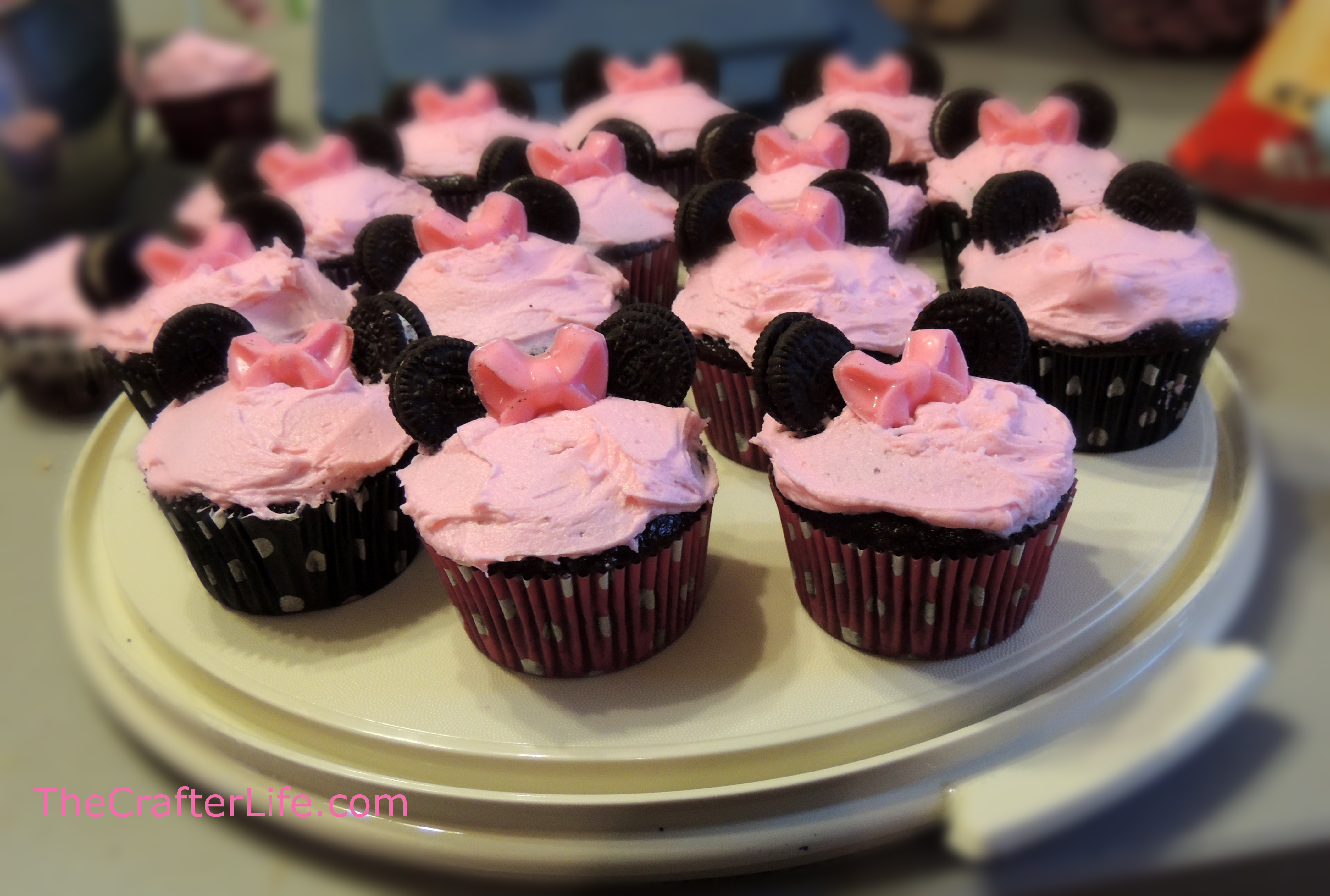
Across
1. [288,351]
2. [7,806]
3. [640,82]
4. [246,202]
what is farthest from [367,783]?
[640,82]

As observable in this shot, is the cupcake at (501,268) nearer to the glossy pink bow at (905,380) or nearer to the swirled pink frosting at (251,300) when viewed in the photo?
the swirled pink frosting at (251,300)

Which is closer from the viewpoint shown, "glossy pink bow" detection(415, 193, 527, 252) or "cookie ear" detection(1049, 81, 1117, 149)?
"glossy pink bow" detection(415, 193, 527, 252)

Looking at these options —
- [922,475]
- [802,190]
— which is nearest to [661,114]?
[802,190]

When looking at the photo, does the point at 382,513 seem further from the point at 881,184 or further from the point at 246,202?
the point at 881,184

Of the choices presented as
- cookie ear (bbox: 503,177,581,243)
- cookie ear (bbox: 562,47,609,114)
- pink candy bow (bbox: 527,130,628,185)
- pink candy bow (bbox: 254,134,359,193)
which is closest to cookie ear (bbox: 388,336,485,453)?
cookie ear (bbox: 503,177,581,243)

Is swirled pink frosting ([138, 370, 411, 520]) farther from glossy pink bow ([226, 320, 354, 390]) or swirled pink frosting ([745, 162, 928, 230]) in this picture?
swirled pink frosting ([745, 162, 928, 230])

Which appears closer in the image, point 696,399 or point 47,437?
point 696,399
